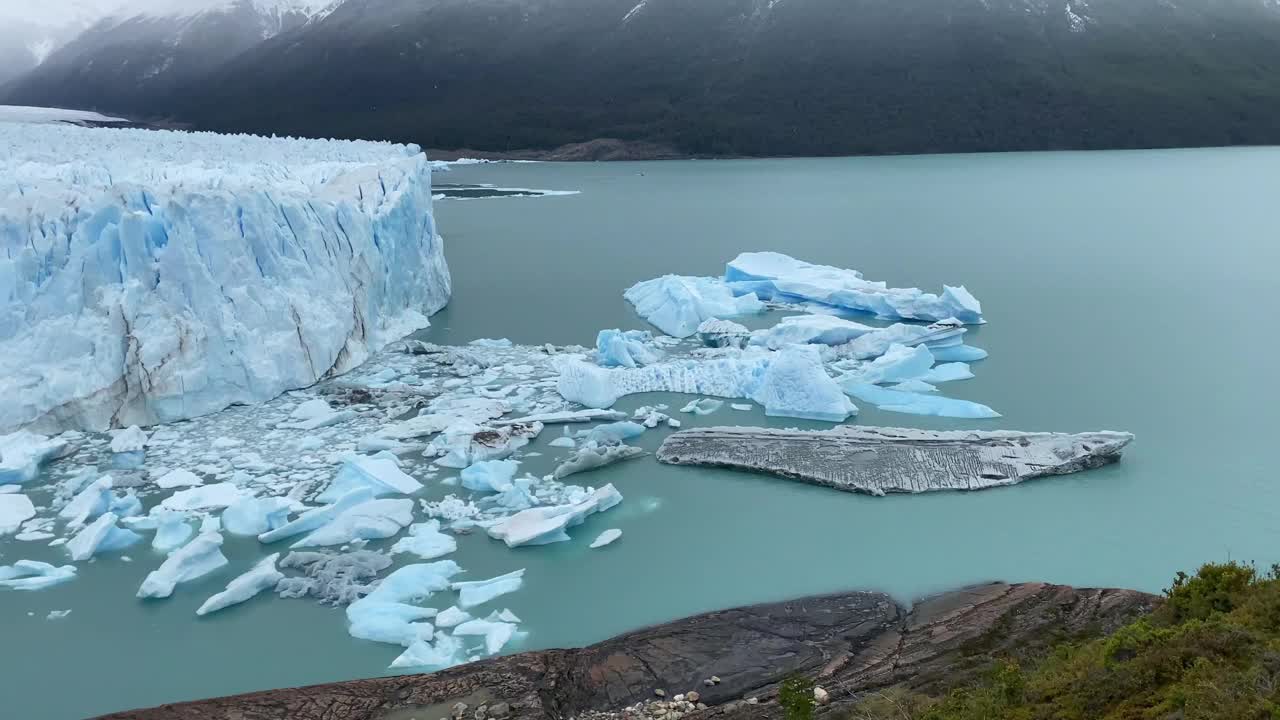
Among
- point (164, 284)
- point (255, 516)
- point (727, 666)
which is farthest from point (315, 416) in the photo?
point (727, 666)

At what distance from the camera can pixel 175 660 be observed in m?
5.11

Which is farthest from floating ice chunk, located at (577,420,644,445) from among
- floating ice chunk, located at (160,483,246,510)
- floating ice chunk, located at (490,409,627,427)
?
floating ice chunk, located at (160,483,246,510)

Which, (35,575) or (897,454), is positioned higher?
(897,454)

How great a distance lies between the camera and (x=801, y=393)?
28.5ft

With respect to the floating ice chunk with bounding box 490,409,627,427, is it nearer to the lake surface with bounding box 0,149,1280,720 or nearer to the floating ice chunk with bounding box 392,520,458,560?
the lake surface with bounding box 0,149,1280,720

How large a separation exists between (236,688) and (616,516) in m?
2.79

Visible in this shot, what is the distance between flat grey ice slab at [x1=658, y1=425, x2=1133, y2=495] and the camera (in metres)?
7.15

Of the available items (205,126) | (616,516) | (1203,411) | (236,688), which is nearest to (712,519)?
(616,516)

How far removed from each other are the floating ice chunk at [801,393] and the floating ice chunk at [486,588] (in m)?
3.71

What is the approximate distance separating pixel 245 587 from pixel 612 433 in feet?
11.0

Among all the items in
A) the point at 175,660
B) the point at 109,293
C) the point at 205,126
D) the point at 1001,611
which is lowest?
the point at 175,660

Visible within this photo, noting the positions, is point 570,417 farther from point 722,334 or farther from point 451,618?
point 451,618

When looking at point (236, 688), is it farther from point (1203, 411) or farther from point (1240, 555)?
point (1203, 411)

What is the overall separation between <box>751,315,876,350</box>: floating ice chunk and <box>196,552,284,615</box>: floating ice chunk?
634 centimetres
